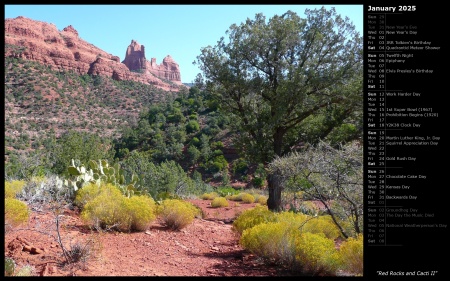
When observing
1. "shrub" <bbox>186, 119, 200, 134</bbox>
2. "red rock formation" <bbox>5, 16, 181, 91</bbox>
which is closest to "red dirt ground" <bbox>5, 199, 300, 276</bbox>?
"shrub" <bbox>186, 119, 200, 134</bbox>

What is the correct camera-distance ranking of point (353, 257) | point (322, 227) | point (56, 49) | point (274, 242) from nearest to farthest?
1. point (353, 257)
2. point (274, 242)
3. point (322, 227)
4. point (56, 49)

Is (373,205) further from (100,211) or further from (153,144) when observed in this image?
(153,144)

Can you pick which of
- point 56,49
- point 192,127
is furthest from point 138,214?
point 56,49

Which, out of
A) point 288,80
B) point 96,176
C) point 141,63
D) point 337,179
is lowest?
point 96,176

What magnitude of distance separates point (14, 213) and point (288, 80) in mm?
7792

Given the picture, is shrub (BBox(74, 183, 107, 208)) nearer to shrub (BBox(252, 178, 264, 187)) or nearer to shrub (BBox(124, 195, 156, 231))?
shrub (BBox(124, 195, 156, 231))

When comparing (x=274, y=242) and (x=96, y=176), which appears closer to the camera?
(x=274, y=242)

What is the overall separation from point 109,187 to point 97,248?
321cm

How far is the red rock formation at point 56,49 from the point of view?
6556cm

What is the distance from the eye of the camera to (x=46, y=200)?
7.64m

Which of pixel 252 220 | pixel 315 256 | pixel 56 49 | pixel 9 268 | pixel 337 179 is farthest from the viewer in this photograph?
pixel 56 49

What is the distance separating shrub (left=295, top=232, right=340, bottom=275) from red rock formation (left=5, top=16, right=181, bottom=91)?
6450cm

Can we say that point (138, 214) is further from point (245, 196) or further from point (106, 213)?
point (245, 196)

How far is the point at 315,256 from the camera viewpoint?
14.5ft
